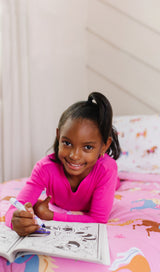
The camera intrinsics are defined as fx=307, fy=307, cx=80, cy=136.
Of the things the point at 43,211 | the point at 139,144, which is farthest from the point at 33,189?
the point at 139,144

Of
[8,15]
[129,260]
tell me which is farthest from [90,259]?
[8,15]

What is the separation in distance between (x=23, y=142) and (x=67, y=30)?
833 millimetres

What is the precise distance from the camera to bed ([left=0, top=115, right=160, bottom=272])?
679mm

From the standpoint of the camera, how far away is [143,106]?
2.06 metres

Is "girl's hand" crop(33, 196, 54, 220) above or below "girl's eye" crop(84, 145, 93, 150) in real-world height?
below

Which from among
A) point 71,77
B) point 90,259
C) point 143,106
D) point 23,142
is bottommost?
point 23,142

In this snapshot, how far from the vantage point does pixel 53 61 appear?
80.5 inches

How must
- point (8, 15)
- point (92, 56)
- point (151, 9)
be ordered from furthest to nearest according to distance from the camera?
1. point (92, 56)
2. point (151, 9)
3. point (8, 15)

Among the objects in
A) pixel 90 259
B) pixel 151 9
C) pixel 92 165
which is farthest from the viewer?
pixel 151 9

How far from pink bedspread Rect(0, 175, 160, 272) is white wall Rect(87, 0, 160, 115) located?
3.05ft

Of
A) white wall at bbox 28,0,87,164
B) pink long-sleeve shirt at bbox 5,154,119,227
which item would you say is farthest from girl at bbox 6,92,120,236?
white wall at bbox 28,0,87,164

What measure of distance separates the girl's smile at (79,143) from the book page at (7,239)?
265mm

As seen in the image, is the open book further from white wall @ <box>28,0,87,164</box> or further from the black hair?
white wall @ <box>28,0,87,164</box>

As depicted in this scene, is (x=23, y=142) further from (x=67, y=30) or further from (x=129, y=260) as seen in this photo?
(x=129, y=260)
